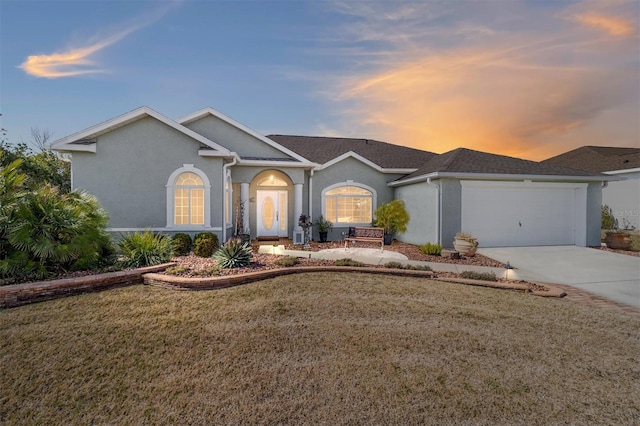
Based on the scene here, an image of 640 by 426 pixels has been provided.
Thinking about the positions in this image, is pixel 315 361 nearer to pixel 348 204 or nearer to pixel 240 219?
pixel 240 219

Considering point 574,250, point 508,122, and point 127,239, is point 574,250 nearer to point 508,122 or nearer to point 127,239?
point 508,122

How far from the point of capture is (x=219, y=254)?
8531 mm

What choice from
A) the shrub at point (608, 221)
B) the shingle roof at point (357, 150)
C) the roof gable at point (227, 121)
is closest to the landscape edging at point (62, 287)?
the roof gable at point (227, 121)

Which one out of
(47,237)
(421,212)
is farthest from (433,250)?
(47,237)

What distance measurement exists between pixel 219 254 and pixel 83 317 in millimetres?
3562

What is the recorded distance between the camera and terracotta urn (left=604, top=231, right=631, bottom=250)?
13008 millimetres

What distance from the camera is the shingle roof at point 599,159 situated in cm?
1788

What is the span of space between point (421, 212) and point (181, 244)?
10.2 meters

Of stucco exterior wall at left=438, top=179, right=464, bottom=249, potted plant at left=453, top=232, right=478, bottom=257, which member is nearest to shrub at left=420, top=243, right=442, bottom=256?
potted plant at left=453, top=232, right=478, bottom=257

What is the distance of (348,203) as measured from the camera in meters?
15.7

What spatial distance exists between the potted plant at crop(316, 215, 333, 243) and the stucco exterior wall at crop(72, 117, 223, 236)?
6396 mm

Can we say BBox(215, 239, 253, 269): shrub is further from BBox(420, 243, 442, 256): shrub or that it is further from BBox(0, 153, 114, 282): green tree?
BBox(420, 243, 442, 256): shrub

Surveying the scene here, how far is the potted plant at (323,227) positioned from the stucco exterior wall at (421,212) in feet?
12.8

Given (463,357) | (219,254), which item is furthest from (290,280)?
(463,357)
